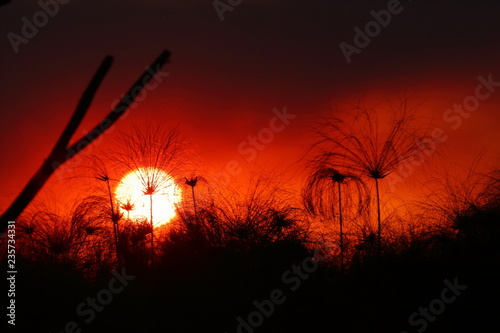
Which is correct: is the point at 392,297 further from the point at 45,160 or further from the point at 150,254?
the point at 45,160

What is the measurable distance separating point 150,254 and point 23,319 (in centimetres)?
585

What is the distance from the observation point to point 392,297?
14.8m

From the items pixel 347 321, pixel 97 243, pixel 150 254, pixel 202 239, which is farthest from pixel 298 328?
pixel 97 243

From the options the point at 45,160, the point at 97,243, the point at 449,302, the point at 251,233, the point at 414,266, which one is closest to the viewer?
the point at 45,160
